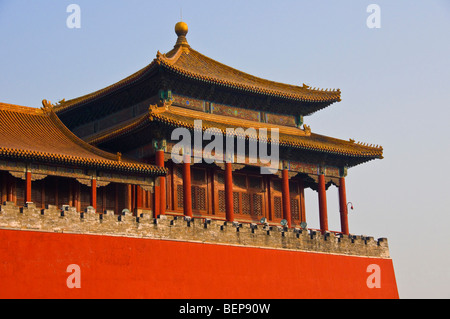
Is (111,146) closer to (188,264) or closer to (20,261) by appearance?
(188,264)

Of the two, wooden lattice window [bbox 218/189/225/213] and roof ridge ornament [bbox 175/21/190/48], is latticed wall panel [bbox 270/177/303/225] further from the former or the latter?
roof ridge ornament [bbox 175/21/190/48]

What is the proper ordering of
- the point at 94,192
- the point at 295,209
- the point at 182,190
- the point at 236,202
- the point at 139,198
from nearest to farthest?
the point at 94,192, the point at 139,198, the point at 182,190, the point at 236,202, the point at 295,209

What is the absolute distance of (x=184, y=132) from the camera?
31.7 metres

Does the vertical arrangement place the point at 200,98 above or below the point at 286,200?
above

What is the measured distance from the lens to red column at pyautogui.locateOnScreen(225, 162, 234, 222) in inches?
1260

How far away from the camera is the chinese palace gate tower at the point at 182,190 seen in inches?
1041

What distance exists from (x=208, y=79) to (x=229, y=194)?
4.40 m

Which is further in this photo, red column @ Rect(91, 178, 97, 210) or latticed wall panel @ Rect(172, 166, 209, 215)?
latticed wall panel @ Rect(172, 166, 209, 215)

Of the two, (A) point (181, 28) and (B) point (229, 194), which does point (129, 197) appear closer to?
(B) point (229, 194)

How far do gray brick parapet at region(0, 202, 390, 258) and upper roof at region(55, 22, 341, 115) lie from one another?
6.05 metres

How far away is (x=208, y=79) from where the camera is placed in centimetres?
3350

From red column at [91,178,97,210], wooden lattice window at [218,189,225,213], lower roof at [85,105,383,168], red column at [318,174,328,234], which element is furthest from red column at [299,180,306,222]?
red column at [91,178,97,210]

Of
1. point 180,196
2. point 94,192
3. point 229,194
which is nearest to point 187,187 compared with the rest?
point 180,196

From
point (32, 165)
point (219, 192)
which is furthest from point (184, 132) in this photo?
point (32, 165)
